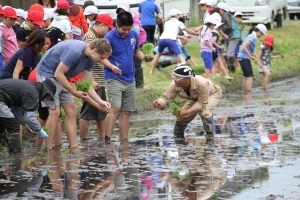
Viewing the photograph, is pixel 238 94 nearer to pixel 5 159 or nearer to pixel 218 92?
pixel 218 92

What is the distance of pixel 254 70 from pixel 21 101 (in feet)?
44.3

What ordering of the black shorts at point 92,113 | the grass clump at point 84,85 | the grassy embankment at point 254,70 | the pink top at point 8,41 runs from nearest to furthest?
1. the grass clump at point 84,85
2. the black shorts at point 92,113
3. the pink top at point 8,41
4. the grassy embankment at point 254,70

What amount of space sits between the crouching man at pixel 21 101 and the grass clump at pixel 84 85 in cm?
51

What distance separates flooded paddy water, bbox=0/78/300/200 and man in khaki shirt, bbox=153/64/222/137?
307 mm

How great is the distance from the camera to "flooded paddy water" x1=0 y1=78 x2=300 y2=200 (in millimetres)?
10039

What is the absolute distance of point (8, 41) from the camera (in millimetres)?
14438

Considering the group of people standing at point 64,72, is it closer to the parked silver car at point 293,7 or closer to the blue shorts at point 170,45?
the blue shorts at point 170,45

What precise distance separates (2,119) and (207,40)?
10059mm

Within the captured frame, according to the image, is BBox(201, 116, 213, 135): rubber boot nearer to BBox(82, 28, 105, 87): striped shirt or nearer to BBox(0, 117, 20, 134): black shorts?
BBox(82, 28, 105, 87): striped shirt

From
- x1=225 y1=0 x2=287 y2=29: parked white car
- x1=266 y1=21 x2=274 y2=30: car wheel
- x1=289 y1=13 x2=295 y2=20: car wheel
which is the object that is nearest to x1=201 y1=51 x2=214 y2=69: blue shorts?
x1=225 y1=0 x2=287 y2=29: parked white car

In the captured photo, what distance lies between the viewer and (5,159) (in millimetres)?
12094

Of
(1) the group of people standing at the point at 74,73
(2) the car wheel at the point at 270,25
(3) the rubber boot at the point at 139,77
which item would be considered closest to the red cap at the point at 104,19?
(1) the group of people standing at the point at 74,73

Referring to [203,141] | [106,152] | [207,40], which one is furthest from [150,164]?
[207,40]

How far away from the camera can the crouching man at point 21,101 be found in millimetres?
11953
